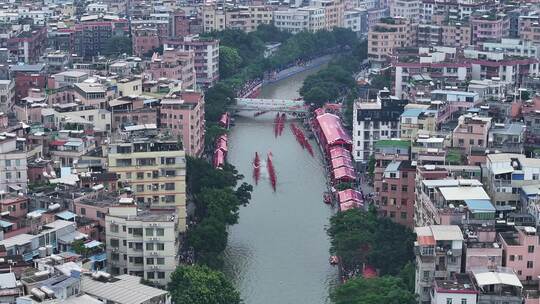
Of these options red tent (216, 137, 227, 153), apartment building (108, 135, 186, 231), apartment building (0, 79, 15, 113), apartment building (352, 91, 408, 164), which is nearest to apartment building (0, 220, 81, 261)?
apartment building (108, 135, 186, 231)

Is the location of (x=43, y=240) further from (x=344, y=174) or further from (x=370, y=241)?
(x=344, y=174)

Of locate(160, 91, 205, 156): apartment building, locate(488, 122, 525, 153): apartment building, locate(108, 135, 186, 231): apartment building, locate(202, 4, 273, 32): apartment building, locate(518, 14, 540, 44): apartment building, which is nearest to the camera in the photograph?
locate(108, 135, 186, 231): apartment building

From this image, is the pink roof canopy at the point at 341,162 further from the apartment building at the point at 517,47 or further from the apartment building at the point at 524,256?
the apartment building at the point at 524,256

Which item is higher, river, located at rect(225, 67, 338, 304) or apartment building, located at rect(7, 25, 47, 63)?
apartment building, located at rect(7, 25, 47, 63)

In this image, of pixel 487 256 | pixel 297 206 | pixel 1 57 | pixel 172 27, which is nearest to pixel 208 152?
pixel 297 206

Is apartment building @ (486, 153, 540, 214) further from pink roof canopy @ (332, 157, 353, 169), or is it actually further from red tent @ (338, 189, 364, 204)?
pink roof canopy @ (332, 157, 353, 169)

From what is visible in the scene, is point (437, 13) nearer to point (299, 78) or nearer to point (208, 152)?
point (299, 78)

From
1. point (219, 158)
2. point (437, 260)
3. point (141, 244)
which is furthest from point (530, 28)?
point (141, 244)
